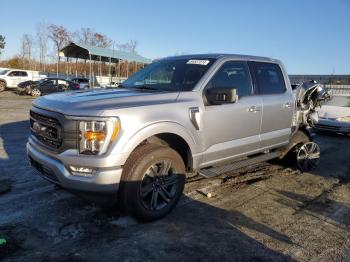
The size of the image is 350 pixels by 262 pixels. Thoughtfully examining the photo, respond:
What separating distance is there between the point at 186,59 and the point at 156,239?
107 inches

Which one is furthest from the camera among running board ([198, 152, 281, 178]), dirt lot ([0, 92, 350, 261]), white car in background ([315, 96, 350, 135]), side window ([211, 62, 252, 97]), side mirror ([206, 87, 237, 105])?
white car in background ([315, 96, 350, 135])

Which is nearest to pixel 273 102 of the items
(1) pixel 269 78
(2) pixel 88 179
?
(1) pixel 269 78

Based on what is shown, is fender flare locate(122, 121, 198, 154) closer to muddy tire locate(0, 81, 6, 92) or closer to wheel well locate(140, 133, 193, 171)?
wheel well locate(140, 133, 193, 171)

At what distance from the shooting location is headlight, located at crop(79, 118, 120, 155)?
3572mm

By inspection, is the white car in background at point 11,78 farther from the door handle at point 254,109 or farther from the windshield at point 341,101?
the door handle at point 254,109

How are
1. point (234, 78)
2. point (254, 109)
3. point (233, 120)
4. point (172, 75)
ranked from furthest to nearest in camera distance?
1. point (254, 109)
2. point (234, 78)
3. point (172, 75)
4. point (233, 120)

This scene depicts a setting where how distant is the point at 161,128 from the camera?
4031 mm

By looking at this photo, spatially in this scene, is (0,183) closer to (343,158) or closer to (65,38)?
(343,158)

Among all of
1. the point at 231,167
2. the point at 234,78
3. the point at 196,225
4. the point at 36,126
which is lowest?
the point at 196,225

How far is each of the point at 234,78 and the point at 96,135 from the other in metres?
2.45

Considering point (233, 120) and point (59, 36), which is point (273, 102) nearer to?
point (233, 120)

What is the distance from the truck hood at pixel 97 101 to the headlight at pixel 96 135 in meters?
0.09

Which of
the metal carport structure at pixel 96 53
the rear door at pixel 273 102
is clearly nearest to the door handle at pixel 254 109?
the rear door at pixel 273 102

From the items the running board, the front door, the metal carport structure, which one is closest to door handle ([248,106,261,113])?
the front door
